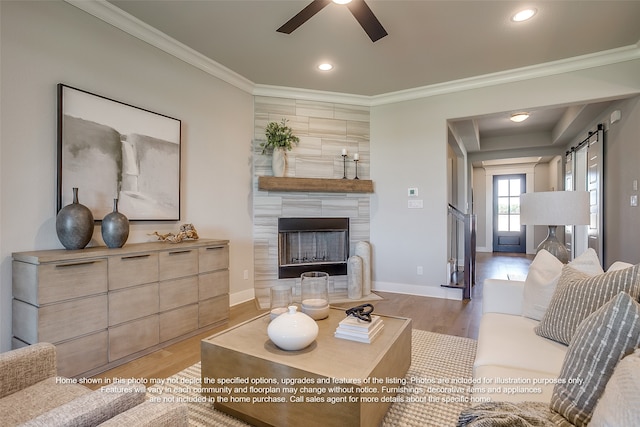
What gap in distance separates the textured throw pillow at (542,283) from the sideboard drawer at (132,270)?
8.51 feet

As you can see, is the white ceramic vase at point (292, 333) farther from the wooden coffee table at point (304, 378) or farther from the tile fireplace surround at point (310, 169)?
the tile fireplace surround at point (310, 169)

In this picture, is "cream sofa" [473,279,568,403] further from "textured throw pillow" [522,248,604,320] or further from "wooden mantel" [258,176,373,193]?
"wooden mantel" [258,176,373,193]

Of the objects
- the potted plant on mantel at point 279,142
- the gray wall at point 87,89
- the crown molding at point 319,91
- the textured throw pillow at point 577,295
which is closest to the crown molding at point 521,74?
the crown molding at point 319,91

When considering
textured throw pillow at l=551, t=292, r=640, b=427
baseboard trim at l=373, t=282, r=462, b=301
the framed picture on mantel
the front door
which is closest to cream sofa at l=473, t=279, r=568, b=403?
textured throw pillow at l=551, t=292, r=640, b=427

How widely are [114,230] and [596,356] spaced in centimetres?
272

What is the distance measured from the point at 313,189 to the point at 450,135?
2558 millimetres

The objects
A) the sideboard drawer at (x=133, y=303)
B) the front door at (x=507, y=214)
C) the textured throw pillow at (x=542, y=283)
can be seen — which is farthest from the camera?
the front door at (x=507, y=214)

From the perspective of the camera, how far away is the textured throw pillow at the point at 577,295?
1.26 metres

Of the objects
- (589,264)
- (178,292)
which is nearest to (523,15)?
(589,264)

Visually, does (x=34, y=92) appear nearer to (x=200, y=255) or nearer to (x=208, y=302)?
(x=200, y=255)

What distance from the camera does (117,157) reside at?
2.61m

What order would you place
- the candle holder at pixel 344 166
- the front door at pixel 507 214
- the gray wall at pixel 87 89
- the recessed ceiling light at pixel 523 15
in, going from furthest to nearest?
the front door at pixel 507 214, the candle holder at pixel 344 166, the recessed ceiling light at pixel 523 15, the gray wall at pixel 87 89

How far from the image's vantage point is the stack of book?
64.0 inches

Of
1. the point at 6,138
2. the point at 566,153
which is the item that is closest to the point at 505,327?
the point at 6,138
